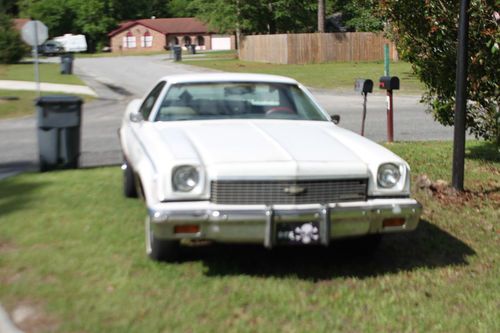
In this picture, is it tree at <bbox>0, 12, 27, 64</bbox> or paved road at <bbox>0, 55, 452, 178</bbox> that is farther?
tree at <bbox>0, 12, 27, 64</bbox>

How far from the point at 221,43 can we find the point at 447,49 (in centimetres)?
9367

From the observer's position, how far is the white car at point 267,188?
464 centimetres

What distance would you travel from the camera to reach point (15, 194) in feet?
25.7

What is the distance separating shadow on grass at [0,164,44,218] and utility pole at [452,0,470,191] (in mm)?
4526

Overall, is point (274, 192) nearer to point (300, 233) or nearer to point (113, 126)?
point (300, 233)

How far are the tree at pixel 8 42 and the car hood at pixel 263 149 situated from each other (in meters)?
37.4

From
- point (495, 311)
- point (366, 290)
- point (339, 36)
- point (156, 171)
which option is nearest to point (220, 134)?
point (156, 171)

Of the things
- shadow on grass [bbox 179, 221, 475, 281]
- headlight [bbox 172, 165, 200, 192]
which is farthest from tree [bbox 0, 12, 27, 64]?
headlight [bbox 172, 165, 200, 192]

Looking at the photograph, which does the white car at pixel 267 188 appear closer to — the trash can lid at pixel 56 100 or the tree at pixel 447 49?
the tree at pixel 447 49

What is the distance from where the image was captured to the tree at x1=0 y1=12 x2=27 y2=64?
40.2m

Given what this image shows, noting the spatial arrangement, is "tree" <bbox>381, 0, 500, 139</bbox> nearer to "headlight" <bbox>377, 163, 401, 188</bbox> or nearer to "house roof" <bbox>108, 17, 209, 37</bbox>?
"headlight" <bbox>377, 163, 401, 188</bbox>

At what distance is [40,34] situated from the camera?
65.8ft

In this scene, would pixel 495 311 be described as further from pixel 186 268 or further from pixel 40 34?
pixel 40 34

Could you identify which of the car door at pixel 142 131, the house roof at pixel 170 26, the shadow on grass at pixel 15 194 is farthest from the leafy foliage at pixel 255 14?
the car door at pixel 142 131
